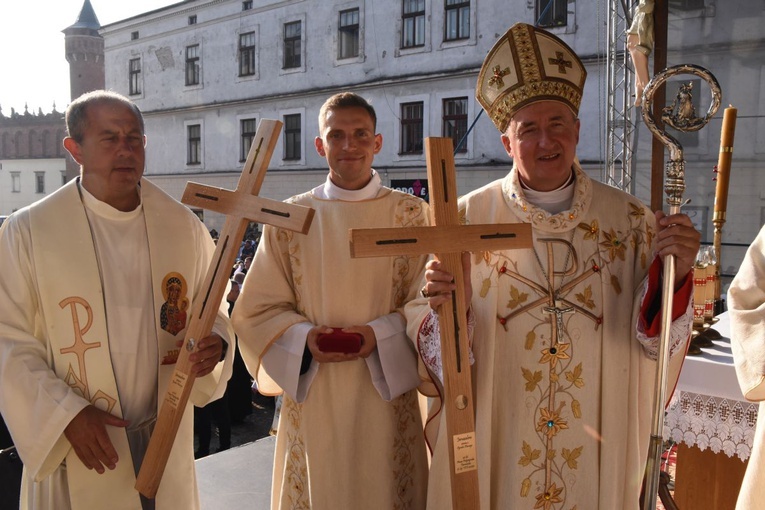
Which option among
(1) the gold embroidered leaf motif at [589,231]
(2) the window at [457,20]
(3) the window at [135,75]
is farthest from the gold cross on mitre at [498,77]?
(3) the window at [135,75]

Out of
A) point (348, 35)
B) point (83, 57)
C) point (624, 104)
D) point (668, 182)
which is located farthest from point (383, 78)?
point (83, 57)

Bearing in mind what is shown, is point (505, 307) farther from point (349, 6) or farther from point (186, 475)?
point (349, 6)

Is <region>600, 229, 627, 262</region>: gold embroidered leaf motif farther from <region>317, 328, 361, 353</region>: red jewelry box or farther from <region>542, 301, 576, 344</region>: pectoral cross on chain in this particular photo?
<region>317, 328, 361, 353</region>: red jewelry box

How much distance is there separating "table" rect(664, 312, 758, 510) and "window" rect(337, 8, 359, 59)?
1802 cm

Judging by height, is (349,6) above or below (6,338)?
above

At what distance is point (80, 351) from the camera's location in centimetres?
253

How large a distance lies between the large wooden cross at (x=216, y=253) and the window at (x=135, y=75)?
2715 centimetres

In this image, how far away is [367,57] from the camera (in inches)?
773

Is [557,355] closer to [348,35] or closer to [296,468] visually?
[296,468]

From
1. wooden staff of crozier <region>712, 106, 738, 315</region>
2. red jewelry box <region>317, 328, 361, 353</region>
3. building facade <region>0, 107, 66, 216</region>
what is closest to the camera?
red jewelry box <region>317, 328, 361, 353</region>

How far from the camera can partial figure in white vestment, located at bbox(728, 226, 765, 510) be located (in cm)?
239

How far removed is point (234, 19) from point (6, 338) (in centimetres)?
2275

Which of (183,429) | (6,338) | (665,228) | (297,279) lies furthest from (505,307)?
(6,338)

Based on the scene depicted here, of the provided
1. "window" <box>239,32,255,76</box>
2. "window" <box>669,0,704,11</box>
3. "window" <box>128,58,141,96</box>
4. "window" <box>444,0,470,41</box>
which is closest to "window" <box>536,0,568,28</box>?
"window" <box>444,0,470,41</box>
